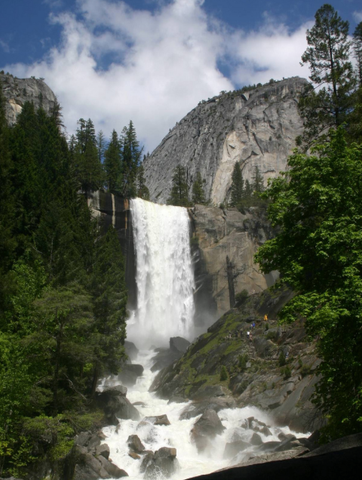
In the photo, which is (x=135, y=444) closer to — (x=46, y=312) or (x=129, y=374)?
(x=46, y=312)

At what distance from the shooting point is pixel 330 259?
11.5m

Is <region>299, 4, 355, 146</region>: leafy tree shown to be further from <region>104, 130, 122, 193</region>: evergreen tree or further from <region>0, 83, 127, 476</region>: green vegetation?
<region>104, 130, 122, 193</region>: evergreen tree

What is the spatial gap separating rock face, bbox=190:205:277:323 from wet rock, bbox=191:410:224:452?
1274 inches

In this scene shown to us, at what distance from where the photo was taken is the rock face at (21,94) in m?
88.4

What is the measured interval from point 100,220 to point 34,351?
3789 centimetres

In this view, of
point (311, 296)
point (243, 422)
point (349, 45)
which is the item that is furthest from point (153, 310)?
point (311, 296)

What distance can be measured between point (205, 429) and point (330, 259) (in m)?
19.9

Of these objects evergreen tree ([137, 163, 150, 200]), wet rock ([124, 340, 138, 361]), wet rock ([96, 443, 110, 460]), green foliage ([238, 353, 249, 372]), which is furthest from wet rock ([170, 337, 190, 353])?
evergreen tree ([137, 163, 150, 200])

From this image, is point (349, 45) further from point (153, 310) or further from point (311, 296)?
point (153, 310)

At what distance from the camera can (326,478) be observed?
414 cm

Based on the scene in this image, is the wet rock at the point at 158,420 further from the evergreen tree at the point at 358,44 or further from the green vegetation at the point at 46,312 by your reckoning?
the evergreen tree at the point at 358,44

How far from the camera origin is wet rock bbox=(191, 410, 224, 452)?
85.3 ft

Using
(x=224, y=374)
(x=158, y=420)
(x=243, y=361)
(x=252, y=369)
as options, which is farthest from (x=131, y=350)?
(x=158, y=420)

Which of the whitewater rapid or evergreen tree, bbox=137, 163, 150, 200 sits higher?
evergreen tree, bbox=137, 163, 150, 200
